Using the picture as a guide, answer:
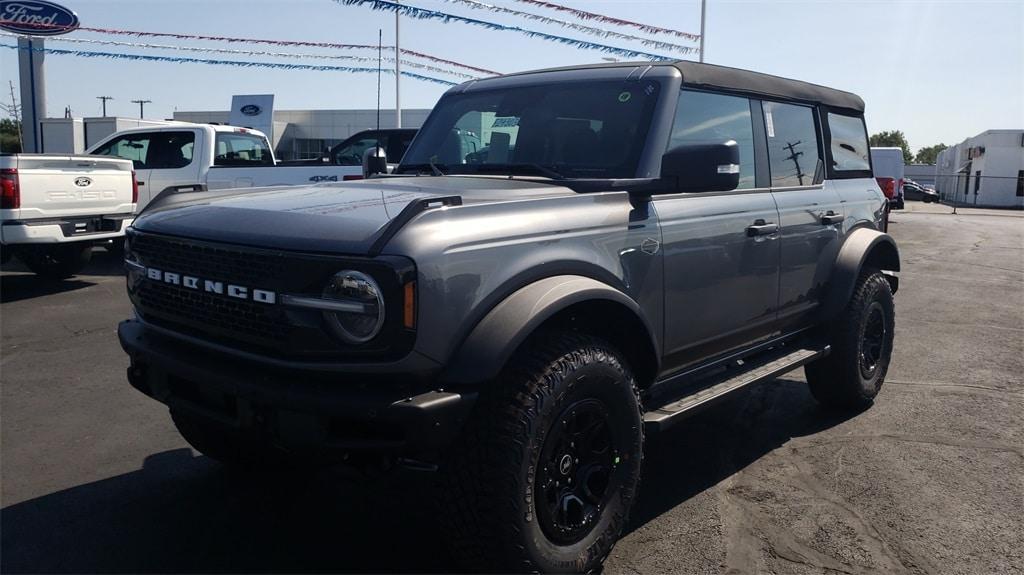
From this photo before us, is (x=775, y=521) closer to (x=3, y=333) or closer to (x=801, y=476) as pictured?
(x=801, y=476)

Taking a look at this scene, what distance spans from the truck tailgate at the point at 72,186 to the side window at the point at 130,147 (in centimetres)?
252

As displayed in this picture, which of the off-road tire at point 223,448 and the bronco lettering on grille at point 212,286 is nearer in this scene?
the bronco lettering on grille at point 212,286

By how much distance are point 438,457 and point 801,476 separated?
2.29 meters

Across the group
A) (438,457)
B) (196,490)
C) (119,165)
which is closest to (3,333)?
(119,165)

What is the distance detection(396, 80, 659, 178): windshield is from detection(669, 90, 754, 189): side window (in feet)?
0.67

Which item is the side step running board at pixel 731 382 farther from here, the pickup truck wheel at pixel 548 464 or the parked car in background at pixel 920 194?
the parked car in background at pixel 920 194

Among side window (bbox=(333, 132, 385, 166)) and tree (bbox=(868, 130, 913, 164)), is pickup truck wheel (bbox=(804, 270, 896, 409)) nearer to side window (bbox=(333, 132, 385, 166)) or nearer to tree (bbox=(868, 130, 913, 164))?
side window (bbox=(333, 132, 385, 166))

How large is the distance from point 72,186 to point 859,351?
8.38m

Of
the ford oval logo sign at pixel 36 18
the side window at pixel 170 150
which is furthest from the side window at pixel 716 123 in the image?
the ford oval logo sign at pixel 36 18

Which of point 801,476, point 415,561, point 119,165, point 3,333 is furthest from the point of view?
point 119,165

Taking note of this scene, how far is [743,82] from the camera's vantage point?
165 inches

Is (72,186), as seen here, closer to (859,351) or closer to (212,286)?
(212,286)

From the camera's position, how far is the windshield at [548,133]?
11.7 feet

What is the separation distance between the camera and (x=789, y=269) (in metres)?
4.30
